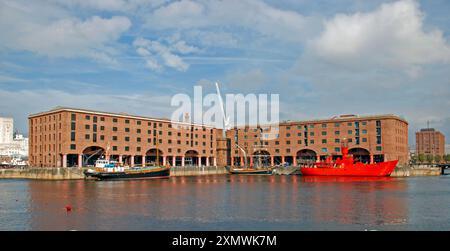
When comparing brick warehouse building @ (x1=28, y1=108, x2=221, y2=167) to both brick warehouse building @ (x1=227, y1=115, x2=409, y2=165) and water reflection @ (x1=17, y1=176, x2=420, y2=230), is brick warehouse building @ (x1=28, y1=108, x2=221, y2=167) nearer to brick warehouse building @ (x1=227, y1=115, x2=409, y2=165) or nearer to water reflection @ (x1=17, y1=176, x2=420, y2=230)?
brick warehouse building @ (x1=227, y1=115, x2=409, y2=165)

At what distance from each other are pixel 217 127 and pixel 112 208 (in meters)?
129

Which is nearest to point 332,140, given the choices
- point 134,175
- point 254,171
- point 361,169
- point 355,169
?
point 254,171

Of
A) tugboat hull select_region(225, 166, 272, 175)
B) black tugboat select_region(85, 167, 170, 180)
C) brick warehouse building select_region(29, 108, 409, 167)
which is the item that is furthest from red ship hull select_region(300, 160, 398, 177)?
black tugboat select_region(85, 167, 170, 180)

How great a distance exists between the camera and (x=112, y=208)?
4138 cm

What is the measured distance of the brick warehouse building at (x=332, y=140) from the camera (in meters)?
133

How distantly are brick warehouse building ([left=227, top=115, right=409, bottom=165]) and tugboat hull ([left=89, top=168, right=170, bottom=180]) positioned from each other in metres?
56.3

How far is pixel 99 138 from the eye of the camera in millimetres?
116750

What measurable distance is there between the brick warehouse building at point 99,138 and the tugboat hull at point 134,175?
9666mm

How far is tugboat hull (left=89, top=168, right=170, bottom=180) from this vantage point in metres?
95.6

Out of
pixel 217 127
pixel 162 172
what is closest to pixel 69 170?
pixel 162 172

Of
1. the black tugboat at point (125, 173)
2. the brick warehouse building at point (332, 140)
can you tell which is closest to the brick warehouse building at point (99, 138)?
the black tugboat at point (125, 173)

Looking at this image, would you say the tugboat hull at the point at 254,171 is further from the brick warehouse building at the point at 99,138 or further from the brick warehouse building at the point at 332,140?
the brick warehouse building at the point at 99,138

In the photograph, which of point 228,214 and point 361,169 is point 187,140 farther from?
point 228,214
